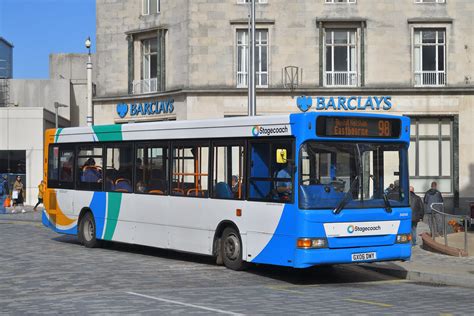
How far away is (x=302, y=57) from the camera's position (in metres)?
38.2

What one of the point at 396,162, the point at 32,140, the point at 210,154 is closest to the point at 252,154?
the point at 210,154

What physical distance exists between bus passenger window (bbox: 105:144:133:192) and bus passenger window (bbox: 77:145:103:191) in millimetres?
431

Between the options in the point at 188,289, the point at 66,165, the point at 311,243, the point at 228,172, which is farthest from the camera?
the point at 66,165

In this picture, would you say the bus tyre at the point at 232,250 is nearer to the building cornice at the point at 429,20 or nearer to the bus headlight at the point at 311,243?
the bus headlight at the point at 311,243

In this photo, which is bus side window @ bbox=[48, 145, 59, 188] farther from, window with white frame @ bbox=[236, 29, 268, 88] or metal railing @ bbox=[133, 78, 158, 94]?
metal railing @ bbox=[133, 78, 158, 94]

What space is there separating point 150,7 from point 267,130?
27548 millimetres

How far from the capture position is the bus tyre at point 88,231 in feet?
66.7

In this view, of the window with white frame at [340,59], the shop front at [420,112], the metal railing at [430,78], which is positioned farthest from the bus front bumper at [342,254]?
the metal railing at [430,78]

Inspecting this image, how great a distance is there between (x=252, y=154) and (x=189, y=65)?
932 inches

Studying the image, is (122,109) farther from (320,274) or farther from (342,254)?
(342,254)

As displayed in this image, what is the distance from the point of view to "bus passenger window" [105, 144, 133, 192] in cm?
1882

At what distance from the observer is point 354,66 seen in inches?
1517

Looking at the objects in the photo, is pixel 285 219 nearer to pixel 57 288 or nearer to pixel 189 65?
pixel 57 288

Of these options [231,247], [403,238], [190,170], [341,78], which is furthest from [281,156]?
[341,78]
